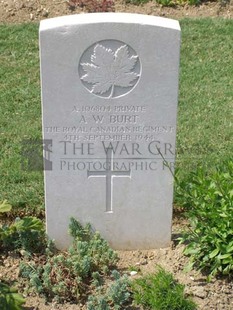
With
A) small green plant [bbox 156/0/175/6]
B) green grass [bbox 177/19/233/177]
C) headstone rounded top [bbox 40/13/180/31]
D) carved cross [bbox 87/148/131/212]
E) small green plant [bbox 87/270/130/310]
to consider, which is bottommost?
small green plant [bbox 87/270/130/310]

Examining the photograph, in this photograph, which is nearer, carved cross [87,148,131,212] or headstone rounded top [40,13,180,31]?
headstone rounded top [40,13,180,31]

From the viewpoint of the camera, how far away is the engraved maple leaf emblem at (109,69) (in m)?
4.20

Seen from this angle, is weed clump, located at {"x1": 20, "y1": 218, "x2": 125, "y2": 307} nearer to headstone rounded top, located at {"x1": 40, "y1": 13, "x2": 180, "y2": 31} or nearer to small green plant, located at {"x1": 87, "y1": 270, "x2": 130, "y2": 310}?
small green plant, located at {"x1": 87, "y1": 270, "x2": 130, "y2": 310}

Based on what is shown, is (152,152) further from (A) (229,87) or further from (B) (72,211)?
(A) (229,87)

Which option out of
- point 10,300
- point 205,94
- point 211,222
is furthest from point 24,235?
point 205,94

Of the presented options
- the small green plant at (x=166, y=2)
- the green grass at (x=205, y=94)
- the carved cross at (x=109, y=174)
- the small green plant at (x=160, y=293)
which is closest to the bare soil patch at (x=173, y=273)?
the small green plant at (x=160, y=293)

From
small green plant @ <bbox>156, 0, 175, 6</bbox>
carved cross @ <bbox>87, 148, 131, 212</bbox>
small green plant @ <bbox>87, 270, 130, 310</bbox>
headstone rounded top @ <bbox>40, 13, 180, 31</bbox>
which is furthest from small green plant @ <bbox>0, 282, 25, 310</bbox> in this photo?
small green plant @ <bbox>156, 0, 175, 6</bbox>

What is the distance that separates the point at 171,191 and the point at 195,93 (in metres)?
2.55

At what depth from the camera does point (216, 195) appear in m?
4.39

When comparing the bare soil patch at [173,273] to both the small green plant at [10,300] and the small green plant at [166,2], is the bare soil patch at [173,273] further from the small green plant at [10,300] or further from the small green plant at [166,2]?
the small green plant at [166,2]

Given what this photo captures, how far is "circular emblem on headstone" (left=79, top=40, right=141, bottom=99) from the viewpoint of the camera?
4.19 m

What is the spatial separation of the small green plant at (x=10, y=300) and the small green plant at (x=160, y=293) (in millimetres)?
691

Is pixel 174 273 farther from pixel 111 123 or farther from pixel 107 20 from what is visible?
pixel 107 20

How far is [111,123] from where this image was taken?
4.40 metres
